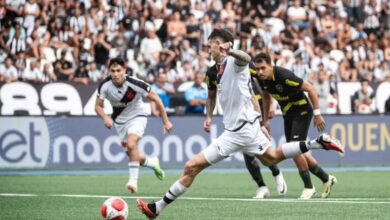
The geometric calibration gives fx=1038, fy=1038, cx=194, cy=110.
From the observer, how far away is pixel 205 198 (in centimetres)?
1555

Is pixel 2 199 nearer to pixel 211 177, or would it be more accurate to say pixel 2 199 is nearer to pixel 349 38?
pixel 211 177

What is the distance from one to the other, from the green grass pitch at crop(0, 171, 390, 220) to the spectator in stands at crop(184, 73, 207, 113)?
3.95 metres

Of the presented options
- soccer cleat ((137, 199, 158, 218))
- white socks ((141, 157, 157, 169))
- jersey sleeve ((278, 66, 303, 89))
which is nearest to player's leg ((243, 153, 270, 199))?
jersey sleeve ((278, 66, 303, 89))

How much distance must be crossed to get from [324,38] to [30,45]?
941 cm

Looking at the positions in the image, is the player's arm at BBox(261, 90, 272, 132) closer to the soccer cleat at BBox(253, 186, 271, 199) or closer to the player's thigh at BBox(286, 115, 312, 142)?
the player's thigh at BBox(286, 115, 312, 142)

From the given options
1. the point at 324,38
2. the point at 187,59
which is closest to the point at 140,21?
the point at 187,59

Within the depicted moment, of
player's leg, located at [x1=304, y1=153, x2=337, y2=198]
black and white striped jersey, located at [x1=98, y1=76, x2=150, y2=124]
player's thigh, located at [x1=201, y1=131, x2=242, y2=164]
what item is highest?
player's thigh, located at [x1=201, y1=131, x2=242, y2=164]

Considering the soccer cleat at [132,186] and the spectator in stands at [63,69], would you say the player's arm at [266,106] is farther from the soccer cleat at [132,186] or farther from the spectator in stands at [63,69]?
the spectator in stands at [63,69]

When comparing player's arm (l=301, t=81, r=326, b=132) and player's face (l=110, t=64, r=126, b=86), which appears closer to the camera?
player's arm (l=301, t=81, r=326, b=132)

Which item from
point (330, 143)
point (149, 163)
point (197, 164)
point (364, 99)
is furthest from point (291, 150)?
point (364, 99)

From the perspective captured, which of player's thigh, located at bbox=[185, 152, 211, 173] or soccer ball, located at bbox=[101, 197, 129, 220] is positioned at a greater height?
player's thigh, located at bbox=[185, 152, 211, 173]

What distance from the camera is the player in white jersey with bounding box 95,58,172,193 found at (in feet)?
55.9

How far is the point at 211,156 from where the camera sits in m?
12.1

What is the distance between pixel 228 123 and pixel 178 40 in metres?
17.0
